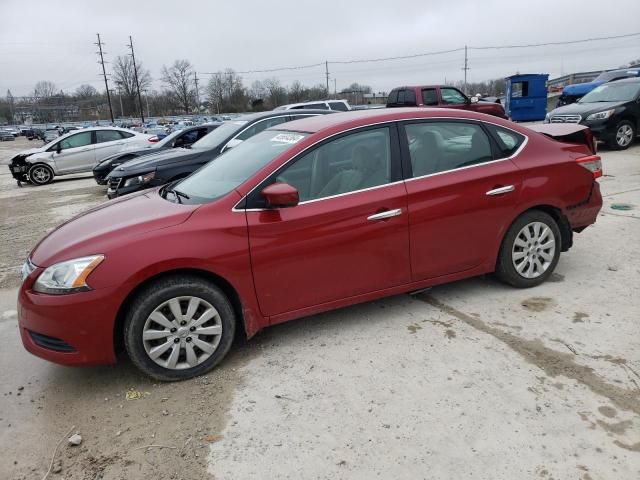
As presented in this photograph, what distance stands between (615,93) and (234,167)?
473 inches

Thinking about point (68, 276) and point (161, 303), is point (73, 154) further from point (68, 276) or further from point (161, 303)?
point (161, 303)

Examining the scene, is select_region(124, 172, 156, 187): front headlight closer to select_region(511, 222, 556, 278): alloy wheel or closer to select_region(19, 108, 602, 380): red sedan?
select_region(19, 108, 602, 380): red sedan

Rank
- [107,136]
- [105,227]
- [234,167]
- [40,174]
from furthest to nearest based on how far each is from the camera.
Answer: [107,136] → [40,174] → [234,167] → [105,227]

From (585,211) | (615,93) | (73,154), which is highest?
(615,93)

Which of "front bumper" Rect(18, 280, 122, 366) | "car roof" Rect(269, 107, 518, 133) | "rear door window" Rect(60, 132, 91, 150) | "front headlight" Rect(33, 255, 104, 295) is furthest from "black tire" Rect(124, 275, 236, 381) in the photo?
"rear door window" Rect(60, 132, 91, 150)

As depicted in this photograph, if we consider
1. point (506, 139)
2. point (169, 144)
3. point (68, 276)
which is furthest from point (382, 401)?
point (169, 144)

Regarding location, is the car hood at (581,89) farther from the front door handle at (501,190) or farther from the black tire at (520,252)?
the front door handle at (501,190)

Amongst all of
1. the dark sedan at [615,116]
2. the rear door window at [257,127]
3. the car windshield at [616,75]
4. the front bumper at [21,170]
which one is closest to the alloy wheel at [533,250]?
the rear door window at [257,127]

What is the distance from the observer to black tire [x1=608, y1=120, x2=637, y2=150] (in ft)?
39.3

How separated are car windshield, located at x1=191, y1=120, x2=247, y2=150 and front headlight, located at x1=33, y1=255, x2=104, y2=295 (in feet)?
16.8

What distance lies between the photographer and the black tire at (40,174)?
1551cm

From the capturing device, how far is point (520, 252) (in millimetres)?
4309

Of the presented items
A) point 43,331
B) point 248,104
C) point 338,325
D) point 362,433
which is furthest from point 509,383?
point 248,104

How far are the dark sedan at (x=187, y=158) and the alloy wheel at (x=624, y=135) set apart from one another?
319 inches
